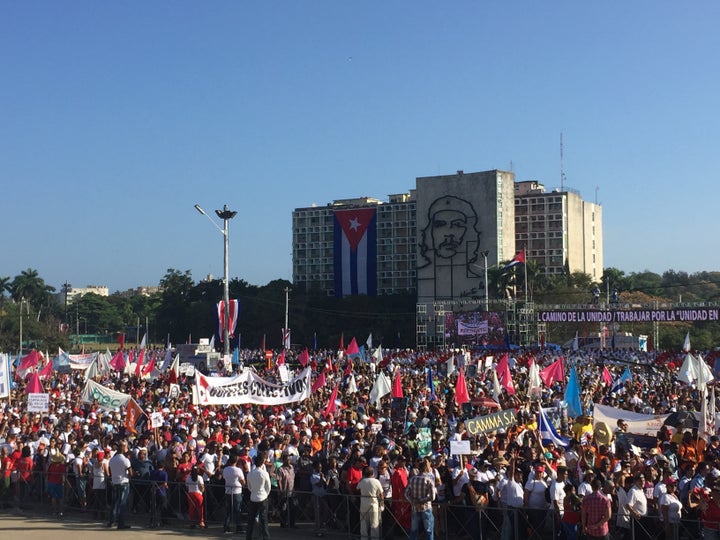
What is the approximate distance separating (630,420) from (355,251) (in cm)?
9690

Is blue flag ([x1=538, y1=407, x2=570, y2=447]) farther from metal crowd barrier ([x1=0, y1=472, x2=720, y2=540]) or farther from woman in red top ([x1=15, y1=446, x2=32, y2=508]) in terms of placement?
woman in red top ([x1=15, y1=446, x2=32, y2=508])

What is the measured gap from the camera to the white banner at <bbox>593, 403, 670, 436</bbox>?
1756cm

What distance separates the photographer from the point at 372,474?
45.5ft

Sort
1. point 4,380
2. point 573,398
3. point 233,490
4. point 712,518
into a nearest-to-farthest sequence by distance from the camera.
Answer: point 712,518, point 233,490, point 573,398, point 4,380

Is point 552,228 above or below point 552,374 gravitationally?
above

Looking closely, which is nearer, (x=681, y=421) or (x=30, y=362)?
(x=681, y=421)

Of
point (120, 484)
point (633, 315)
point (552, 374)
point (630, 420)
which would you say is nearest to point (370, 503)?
point (120, 484)

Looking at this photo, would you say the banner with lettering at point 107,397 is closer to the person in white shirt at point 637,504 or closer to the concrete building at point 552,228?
the person in white shirt at point 637,504

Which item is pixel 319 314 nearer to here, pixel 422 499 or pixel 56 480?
pixel 56 480

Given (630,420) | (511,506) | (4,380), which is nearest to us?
(511,506)

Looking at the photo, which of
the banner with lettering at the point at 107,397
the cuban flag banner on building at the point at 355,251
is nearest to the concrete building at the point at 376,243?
the cuban flag banner on building at the point at 355,251

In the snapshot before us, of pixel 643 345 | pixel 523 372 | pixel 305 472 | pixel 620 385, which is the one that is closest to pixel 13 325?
pixel 643 345

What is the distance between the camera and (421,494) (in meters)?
13.1

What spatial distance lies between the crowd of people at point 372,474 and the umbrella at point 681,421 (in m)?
0.12
